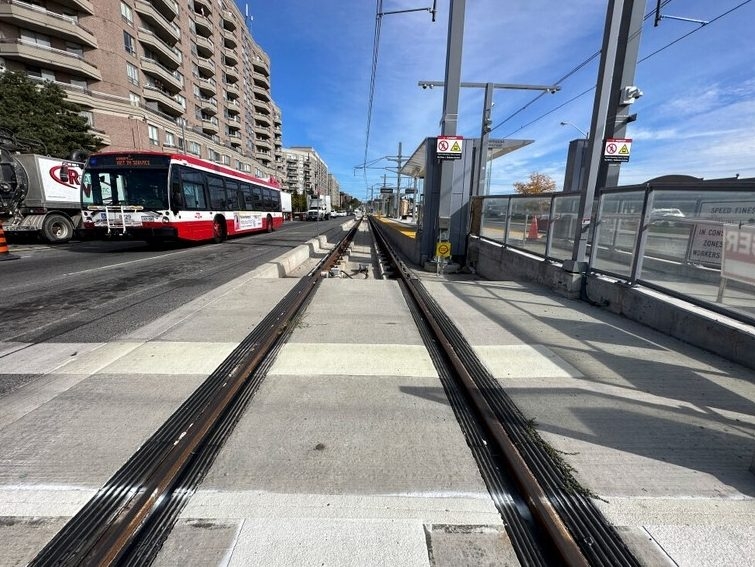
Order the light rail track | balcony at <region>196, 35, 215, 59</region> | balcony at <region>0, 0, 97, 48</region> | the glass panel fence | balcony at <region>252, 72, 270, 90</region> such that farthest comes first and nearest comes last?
balcony at <region>252, 72, 270, 90</region> → balcony at <region>196, 35, 215, 59</region> → balcony at <region>0, 0, 97, 48</region> → the glass panel fence → the light rail track

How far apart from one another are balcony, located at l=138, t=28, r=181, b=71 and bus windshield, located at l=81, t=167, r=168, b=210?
39751mm

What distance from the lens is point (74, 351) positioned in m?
4.03

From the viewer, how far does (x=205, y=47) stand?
174ft

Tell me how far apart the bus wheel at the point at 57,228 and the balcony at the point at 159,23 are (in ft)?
123

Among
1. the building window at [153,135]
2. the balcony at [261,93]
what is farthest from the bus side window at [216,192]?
the balcony at [261,93]

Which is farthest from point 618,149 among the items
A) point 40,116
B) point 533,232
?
point 40,116

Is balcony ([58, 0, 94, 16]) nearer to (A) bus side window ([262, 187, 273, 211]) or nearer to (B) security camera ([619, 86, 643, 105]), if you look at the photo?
(A) bus side window ([262, 187, 273, 211])

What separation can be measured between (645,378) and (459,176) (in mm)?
9932

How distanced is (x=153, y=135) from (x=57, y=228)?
100 feet

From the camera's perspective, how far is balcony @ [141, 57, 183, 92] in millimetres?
39875

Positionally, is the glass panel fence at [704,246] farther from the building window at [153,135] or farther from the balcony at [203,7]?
the balcony at [203,7]

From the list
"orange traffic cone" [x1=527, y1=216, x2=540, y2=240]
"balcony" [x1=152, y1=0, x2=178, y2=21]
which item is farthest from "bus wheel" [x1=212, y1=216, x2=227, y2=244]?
"balcony" [x1=152, y1=0, x2=178, y2=21]

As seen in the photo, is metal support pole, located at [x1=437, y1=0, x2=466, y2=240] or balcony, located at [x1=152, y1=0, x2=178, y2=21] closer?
metal support pole, located at [x1=437, y1=0, x2=466, y2=240]

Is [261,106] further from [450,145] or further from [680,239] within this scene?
[680,239]
